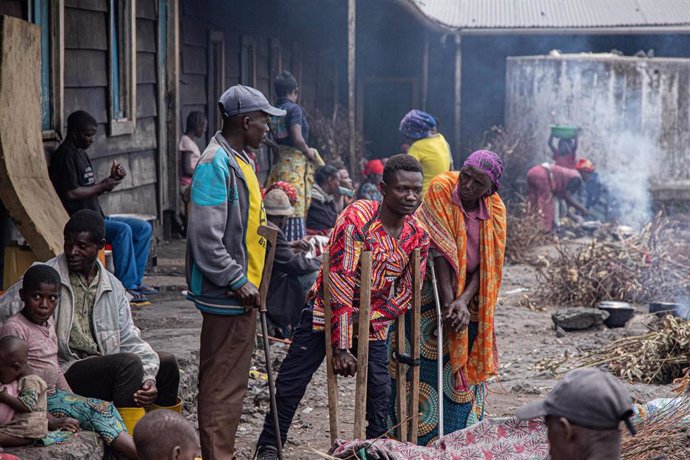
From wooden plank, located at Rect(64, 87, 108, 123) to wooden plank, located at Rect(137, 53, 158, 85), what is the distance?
1.11m

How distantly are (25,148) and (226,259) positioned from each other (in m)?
2.35

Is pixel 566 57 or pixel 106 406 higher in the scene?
pixel 566 57

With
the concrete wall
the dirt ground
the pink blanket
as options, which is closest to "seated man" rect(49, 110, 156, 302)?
the dirt ground

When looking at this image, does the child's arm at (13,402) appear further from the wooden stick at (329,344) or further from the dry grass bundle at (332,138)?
the dry grass bundle at (332,138)

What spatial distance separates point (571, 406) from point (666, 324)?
535 cm

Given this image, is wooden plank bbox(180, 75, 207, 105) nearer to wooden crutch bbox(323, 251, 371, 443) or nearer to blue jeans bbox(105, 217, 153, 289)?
blue jeans bbox(105, 217, 153, 289)

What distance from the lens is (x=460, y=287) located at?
5.69 m

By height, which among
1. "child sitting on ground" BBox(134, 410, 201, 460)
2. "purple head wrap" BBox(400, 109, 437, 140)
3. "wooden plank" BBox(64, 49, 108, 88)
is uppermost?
"wooden plank" BBox(64, 49, 108, 88)

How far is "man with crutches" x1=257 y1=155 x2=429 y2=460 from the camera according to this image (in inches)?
200

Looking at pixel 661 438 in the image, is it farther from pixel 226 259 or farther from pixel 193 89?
pixel 193 89

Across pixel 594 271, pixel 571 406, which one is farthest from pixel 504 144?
pixel 571 406

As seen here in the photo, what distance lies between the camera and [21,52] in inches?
259

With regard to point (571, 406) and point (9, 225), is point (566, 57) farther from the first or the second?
point (571, 406)

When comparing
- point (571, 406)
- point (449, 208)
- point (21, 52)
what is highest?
point (21, 52)
